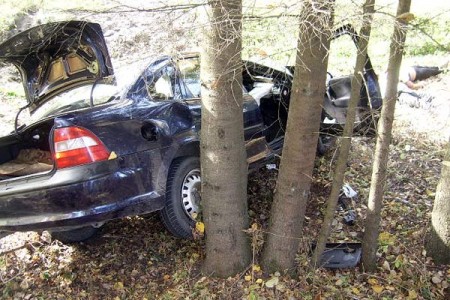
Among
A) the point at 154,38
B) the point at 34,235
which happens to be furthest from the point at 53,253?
the point at 154,38

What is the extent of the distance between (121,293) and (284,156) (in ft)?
6.13

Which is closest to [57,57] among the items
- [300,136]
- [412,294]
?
[300,136]

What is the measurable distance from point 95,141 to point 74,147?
6.5 inches

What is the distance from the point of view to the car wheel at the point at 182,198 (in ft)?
13.1

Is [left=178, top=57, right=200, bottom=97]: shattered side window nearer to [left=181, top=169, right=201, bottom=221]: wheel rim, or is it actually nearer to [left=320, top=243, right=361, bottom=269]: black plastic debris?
[left=181, top=169, right=201, bottom=221]: wheel rim

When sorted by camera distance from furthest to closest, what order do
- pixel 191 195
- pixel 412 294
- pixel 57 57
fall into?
pixel 57 57 < pixel 191 195 < pixel 412 294

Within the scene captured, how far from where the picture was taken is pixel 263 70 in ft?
18.7

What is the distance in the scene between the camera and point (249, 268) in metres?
3.76

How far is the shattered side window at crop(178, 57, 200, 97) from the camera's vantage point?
4.60 meters

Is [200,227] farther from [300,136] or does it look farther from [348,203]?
[348,203]

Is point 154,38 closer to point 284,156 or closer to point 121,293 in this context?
point 284,156

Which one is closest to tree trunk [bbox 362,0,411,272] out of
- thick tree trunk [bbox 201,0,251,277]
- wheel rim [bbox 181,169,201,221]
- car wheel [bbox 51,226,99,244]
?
thick tree trunk [bbox 201,0,251,277]

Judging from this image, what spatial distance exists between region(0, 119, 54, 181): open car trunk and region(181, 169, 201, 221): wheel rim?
4.43 feet

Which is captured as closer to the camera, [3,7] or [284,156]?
[284,156]
